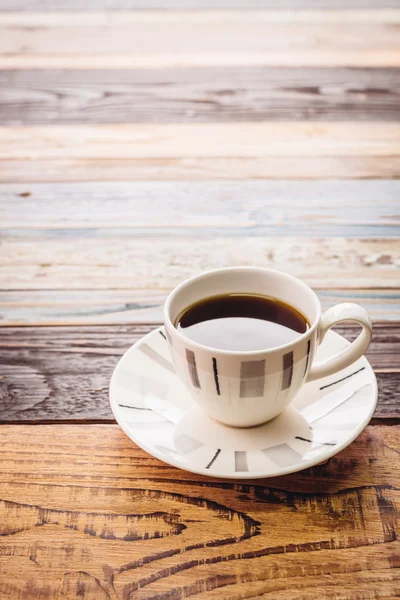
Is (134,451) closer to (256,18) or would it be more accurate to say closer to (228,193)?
(228,193)

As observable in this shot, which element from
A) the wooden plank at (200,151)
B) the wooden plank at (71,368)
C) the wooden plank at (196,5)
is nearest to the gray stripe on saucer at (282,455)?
the wooden plank at (71,368)

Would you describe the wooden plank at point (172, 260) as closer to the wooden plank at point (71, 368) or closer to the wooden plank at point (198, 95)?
the wooden plank at point (71, 368)

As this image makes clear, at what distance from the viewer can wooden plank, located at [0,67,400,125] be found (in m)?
1.29

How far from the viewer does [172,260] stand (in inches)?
35.1

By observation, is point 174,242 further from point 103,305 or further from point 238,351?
point 238,351

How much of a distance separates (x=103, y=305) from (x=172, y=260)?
0.13 metres

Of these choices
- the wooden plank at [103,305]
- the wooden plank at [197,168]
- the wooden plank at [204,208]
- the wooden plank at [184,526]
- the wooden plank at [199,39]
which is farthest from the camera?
the wooden plank at [199,39]

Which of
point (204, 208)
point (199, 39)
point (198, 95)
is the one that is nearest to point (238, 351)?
point (204, 208)

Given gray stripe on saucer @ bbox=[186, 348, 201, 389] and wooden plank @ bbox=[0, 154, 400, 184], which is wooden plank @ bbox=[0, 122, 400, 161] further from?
gray stripe on saucer @ bbox=[186, 348, 201, 389]

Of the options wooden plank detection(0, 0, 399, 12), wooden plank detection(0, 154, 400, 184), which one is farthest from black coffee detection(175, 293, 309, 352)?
wooden plank detection(0, 0, 399, 12)

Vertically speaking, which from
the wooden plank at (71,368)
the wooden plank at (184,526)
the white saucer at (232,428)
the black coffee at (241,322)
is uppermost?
the black coffee at (241,322)

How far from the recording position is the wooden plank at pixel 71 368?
0.65 m

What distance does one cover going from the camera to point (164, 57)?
1.52 m

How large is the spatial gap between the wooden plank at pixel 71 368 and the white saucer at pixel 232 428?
0.04m
